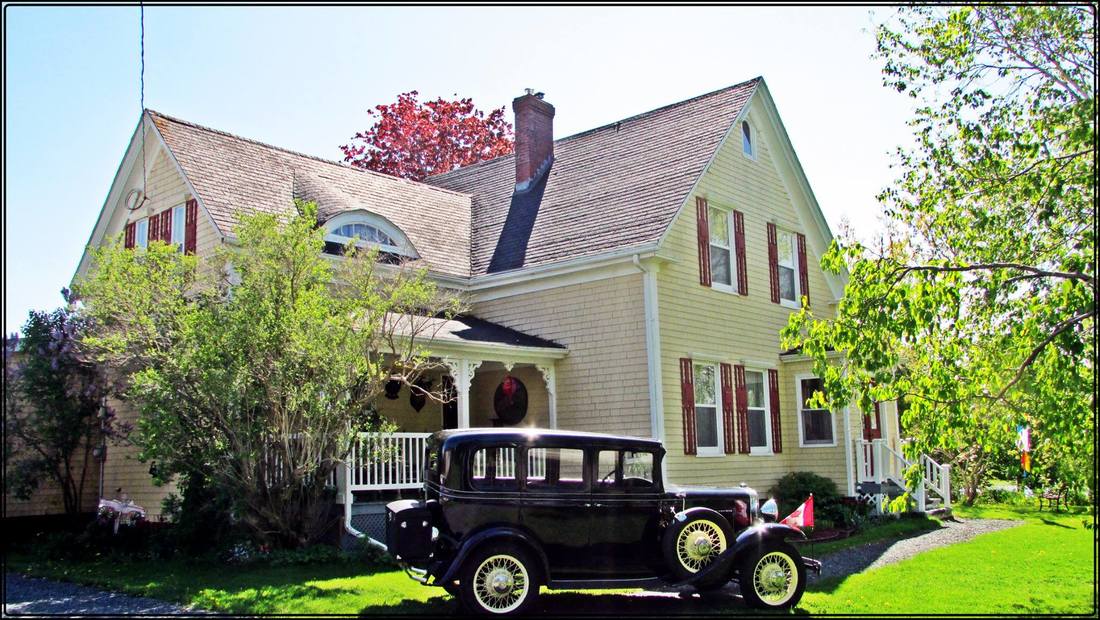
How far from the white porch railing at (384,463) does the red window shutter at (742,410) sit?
6.08 metres

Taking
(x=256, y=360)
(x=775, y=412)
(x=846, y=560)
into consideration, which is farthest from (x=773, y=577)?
(x=775, y=412)

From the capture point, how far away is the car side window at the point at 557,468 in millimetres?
9141

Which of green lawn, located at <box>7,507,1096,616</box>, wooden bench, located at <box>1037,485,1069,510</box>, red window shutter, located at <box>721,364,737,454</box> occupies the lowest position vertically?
wooden bench, located at <box>1037,485,1069,510</box>

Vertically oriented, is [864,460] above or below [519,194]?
below

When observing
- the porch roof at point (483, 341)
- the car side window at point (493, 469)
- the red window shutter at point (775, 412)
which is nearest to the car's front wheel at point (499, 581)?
the car side window at point (493, 469)

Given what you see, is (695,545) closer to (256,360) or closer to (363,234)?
(256,360)

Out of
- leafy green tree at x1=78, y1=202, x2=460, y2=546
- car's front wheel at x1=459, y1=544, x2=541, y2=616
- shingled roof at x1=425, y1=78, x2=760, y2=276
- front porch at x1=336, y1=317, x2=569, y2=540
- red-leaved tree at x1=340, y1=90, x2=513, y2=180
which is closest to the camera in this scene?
car's front wheel at x1=459, y1=544, x2=541, y2=616

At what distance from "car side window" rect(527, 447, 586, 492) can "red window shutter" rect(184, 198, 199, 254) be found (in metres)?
9.70

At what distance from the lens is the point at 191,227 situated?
16484 mm

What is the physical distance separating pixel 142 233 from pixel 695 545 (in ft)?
45.0

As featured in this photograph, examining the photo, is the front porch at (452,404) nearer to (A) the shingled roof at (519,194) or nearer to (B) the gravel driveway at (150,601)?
(A) the shingled roof at (519,194)

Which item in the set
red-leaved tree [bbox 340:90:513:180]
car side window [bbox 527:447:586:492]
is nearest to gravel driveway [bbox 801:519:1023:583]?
car side window [bbox 527:447:586:492]

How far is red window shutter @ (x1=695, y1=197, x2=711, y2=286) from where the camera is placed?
56.1ft

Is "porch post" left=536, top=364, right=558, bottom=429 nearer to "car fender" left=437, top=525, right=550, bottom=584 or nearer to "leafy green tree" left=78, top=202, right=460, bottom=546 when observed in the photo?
"leafy green tree" left=78, top=202, right=460, bottom=546
